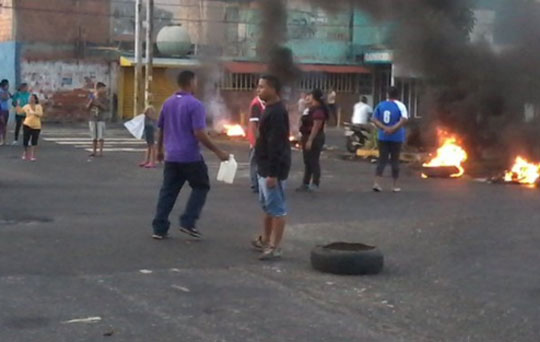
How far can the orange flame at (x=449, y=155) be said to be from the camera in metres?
16.8

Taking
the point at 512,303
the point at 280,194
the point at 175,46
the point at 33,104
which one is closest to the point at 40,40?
the point at 175,46

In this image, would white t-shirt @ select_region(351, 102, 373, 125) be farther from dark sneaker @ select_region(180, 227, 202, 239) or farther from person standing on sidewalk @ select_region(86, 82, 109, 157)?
dark sneaker @ select_region(180, 227, 202, 239)

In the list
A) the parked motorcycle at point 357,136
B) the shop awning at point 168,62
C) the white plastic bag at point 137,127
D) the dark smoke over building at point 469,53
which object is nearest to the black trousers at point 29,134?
the white plastic bag at point 137,127

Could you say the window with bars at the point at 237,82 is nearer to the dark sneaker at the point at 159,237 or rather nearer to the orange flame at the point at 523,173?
the orange flame at the point at 523,173

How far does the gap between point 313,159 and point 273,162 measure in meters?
5.79

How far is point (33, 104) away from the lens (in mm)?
19719

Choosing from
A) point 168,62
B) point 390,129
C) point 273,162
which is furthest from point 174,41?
point 273,162

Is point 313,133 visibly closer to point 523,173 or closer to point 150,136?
point 523,173

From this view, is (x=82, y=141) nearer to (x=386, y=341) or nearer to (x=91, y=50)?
(x=91, y=50)

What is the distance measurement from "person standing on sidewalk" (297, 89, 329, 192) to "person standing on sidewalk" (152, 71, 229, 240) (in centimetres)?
477

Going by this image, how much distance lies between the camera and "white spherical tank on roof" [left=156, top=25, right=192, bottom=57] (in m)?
22.0

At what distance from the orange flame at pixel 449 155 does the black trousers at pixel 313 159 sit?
2.70 metres

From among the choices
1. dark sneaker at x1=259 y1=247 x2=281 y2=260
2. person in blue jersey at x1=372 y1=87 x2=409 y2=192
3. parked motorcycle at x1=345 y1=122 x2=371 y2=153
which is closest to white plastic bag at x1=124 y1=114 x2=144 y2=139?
person in blue jersey at x1=372 y1=87 x2=409 y2=192

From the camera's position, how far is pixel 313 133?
14656 millimetres
